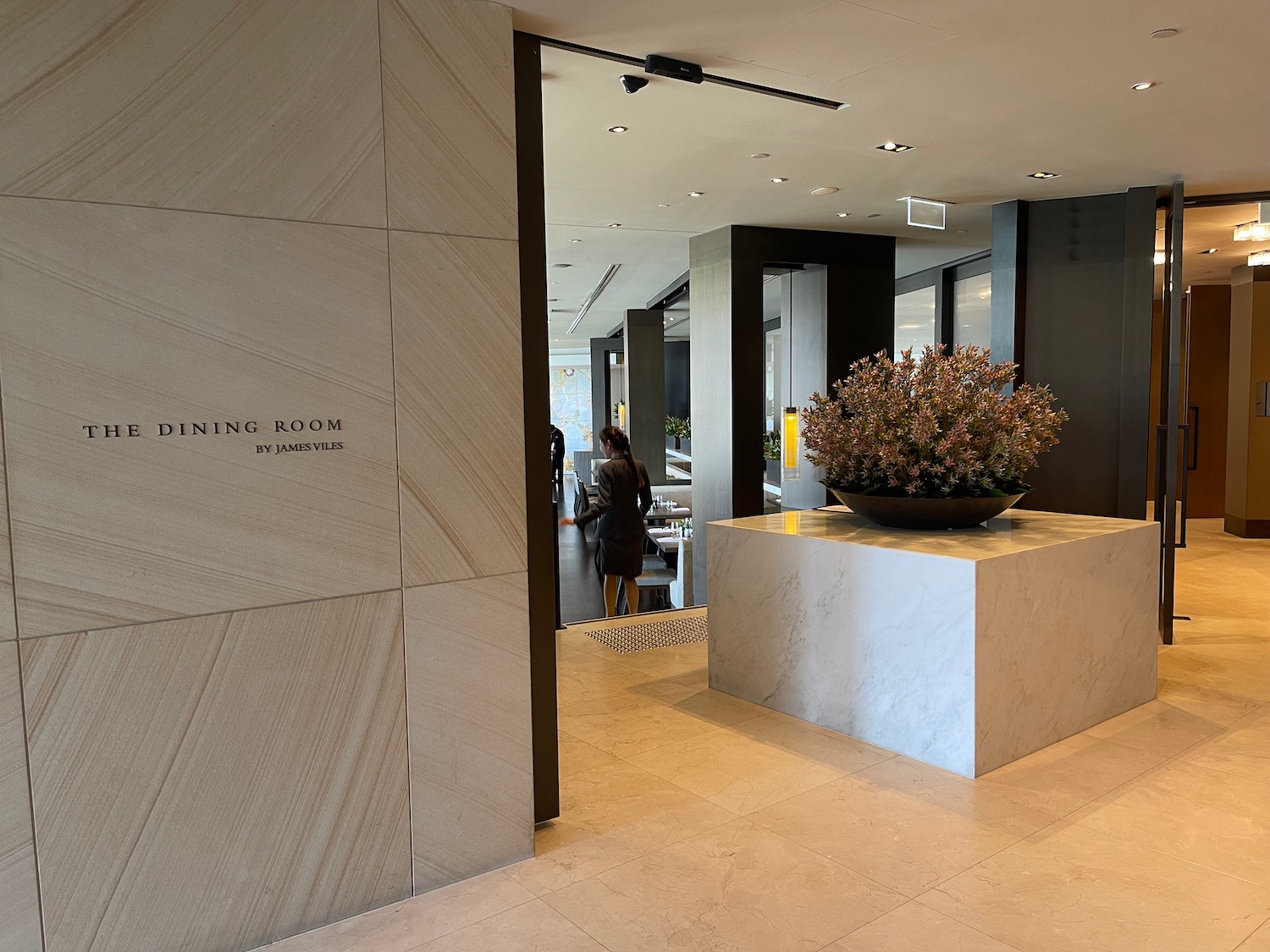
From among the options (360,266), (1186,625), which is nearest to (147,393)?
(360,266)

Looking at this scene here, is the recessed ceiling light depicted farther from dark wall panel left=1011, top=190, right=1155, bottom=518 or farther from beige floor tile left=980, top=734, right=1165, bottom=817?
beige floor tile left=980, top=734, right=1165, bottom=817

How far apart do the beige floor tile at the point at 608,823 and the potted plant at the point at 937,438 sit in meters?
1.60

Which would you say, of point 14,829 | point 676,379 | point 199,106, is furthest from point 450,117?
point 676,379

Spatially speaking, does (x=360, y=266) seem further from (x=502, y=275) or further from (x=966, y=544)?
(x=966, y=544)

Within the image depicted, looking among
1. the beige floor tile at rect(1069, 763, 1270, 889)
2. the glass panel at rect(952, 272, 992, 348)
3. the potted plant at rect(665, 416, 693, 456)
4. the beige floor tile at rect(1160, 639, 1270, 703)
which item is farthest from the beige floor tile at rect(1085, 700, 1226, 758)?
the potted plant at rect(665, 416, 693, 456)

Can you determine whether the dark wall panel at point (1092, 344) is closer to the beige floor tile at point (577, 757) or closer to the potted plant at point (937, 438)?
the potted plant at point (937, 438)

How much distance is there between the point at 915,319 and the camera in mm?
9117

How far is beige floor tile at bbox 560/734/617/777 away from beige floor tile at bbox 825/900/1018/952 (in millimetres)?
1358

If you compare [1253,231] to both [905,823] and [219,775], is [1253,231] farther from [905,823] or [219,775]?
[219,775]

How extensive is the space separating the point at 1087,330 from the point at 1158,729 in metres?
2.88

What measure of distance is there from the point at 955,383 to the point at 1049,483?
2.58 meters

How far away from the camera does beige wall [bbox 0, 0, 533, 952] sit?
6.66 ft

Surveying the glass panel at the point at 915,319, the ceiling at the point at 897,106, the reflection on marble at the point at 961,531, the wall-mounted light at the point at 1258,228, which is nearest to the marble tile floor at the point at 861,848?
the reflection on marble at the point at 961,531

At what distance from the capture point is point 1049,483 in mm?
5898
